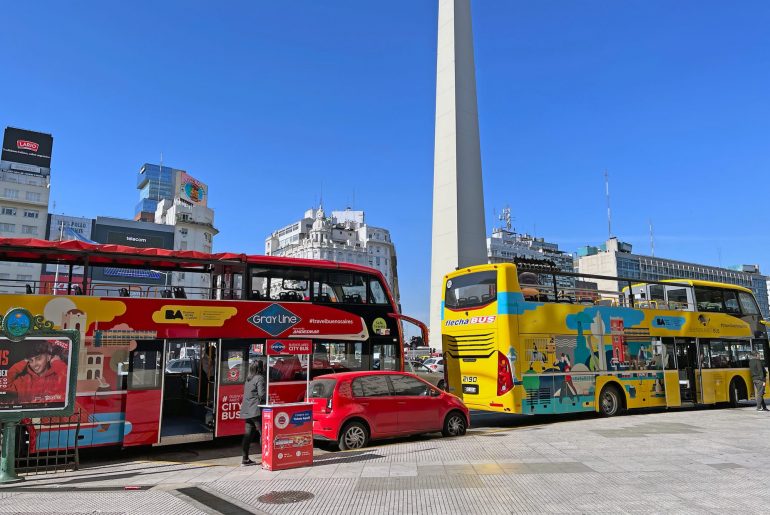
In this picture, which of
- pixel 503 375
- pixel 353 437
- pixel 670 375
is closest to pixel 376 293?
pixel 503 375

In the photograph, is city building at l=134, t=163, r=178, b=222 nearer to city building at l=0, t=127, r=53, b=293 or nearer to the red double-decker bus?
city building at l=0, t=127, r=53, b=293

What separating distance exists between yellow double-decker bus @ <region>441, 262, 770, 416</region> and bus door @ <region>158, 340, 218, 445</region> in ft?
20.0

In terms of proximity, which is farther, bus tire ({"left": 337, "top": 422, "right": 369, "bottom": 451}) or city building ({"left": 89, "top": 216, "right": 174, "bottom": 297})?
city building ({"left": 89, "top": 216, "right": 174, "bottom": 297})

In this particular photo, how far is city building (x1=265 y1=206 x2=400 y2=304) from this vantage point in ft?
378

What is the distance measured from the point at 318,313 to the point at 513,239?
121m

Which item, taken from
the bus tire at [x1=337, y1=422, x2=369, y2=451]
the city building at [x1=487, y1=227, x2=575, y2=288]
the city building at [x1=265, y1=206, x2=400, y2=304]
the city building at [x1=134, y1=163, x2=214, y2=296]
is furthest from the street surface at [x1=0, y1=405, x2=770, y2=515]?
the city building at [x1=487, y1=227, x2=575, y2=288]

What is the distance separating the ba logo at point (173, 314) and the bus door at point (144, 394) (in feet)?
1.60

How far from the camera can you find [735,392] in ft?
57.1

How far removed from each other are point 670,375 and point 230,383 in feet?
40.7

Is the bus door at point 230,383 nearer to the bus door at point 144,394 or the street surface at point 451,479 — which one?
the street surface at point 451,479

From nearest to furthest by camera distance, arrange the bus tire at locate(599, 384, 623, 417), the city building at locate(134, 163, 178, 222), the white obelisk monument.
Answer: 1. the bus tire at locate(599, 384, 623, 417)
2. the white obelisk monument
3. the city building at locate(134, 163, 178, 222)

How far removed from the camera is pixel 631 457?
28.3 ft

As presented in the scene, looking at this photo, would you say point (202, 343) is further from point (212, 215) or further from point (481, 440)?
point (212, 215)

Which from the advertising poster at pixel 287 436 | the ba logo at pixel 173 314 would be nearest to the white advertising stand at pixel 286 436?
the advertising poster at pixel 287 436
